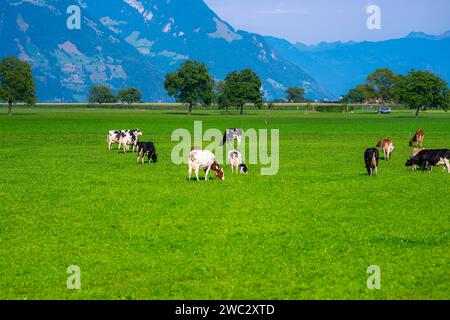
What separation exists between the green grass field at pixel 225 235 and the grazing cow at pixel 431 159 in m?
0.71

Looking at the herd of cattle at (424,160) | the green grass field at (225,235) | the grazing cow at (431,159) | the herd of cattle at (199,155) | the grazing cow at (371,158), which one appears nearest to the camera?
the green grass field at (225,235)

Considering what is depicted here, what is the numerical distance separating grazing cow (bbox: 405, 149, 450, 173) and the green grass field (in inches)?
28.0

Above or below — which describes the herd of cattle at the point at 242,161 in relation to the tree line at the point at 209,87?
below

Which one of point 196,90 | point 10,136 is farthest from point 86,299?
point 196,90

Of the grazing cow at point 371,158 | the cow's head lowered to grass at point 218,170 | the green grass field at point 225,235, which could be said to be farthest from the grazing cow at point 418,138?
the cow's head lowered to grass at point 218,170

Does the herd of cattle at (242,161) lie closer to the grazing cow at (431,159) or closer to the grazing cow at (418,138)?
the grazing cow at (431,159)

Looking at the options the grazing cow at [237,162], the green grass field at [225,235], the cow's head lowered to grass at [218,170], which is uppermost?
the grazing cow at [237,162]

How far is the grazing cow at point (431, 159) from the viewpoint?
31.6 metres

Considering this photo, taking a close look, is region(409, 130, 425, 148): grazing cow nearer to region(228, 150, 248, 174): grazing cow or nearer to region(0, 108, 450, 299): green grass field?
region(0, 108, 450, 299): green grass field

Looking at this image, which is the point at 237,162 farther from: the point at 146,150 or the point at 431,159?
the point at 431,159

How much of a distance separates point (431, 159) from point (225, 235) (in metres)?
18.3

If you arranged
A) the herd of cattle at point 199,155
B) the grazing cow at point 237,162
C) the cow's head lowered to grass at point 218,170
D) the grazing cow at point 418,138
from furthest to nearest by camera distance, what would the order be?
the grazing cow at point 418,138 < the grazing cow at point 237,162 < the cow's head lowered to grass at point 218,170 < the herd of cattle at point 199,155

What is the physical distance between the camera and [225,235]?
16.9 metres

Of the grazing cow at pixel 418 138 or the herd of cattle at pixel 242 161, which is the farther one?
the grazing cow at pixel 418 138
